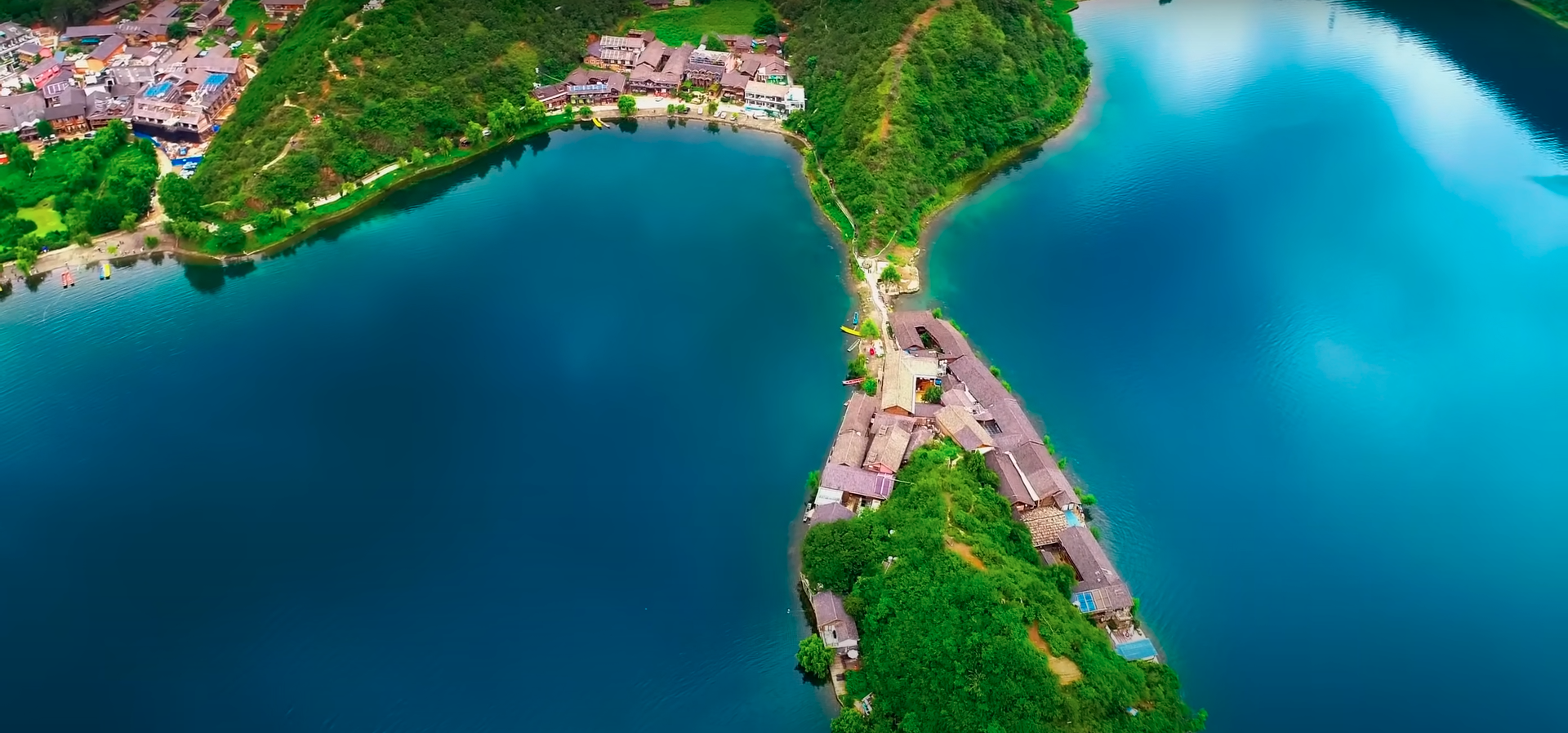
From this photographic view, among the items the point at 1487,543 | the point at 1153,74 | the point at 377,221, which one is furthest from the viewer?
the point at 1153,74

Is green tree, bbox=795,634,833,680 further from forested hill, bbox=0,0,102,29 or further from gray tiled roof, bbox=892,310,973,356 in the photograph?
forested hill, bbox=0,0,102,29

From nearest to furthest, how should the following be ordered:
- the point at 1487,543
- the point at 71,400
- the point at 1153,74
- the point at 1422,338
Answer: the point at 1487,543 < the point at 71,400 < the point at 1422,338 < the point at 1153,74

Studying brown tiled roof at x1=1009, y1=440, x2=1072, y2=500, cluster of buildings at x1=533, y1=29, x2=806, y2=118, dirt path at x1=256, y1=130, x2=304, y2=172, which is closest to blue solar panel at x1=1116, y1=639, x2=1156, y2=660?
brown tiled roof at x1=1009, y1=440, x2=1072, y2=500

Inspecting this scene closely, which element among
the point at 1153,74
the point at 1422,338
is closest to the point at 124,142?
the point at 1153,74

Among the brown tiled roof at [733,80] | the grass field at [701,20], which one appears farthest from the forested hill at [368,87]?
the brown tiled roof at [733,80]

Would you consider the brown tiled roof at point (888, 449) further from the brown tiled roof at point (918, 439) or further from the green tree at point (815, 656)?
the green tree at point (815, 656)

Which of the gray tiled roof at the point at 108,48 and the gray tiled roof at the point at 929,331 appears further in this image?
the gray tiled roof at the point at 108,48

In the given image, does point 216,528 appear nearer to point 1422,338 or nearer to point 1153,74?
point 1422,338
